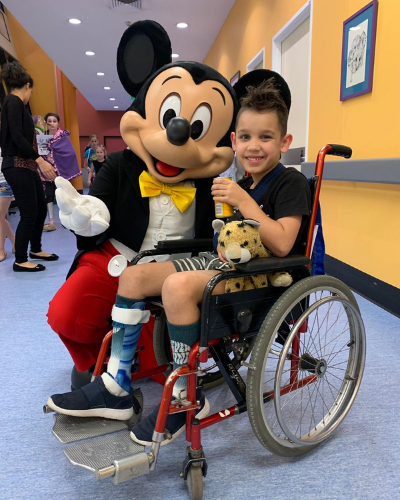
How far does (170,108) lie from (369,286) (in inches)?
67.0

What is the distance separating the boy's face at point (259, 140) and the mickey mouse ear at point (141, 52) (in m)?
0.50

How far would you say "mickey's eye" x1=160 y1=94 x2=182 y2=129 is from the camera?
1306 millimetres

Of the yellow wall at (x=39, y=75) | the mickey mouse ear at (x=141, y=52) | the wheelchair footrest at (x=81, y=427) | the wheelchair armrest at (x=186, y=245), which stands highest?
the yellow wall at (x=39, y=75)

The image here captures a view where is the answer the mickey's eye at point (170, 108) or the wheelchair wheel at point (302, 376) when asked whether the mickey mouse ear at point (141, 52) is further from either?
the wheelchair wheel at point (302, 376)

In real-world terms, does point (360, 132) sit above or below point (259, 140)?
above

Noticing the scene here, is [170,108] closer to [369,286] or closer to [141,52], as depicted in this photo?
[141,52]

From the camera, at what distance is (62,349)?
1.86 meters

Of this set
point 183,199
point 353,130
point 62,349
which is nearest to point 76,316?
point 183,199

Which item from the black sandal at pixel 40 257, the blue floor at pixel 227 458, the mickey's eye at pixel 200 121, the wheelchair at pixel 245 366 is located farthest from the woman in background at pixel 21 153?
the wheelchair at pixel 245 366

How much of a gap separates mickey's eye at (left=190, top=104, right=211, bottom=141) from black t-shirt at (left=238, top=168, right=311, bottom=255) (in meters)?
0.34

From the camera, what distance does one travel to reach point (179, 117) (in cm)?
124

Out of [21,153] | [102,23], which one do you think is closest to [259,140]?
[21,153]

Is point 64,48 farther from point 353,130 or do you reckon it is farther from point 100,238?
point 100,238

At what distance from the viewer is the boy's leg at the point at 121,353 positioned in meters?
1.11
